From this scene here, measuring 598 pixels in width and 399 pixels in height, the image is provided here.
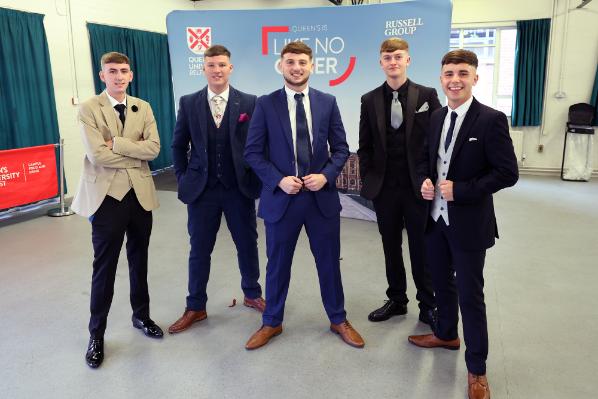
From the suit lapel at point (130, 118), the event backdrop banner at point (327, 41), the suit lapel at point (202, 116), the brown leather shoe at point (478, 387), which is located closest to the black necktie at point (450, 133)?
the brown leather shoe at point (478, 387)

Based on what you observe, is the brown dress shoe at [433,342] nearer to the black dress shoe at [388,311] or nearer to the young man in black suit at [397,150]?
the young man in black suit at [397,150]

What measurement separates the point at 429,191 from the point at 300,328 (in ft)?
4.09

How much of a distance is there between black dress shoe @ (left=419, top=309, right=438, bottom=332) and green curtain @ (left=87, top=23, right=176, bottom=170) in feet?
19.9

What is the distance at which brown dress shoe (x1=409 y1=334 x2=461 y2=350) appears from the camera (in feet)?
8.78

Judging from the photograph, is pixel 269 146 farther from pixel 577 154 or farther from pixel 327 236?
pixel 577 154

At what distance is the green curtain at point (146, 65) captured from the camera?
715 cm

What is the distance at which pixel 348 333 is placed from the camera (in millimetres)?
2781

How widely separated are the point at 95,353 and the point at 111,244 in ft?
2.00

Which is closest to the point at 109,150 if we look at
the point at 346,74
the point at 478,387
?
the point at 478,387

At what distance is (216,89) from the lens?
2.78 metres

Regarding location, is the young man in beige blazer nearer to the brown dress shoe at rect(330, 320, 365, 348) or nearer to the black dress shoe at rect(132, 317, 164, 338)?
the black dress shoe at rect(132, 317, 164, 338)

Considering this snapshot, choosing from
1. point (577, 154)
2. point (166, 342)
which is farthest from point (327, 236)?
point (577, 154)

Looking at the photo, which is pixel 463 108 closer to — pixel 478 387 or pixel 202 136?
pixel 478 387

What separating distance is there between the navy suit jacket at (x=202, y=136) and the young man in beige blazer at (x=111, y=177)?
21 cm
